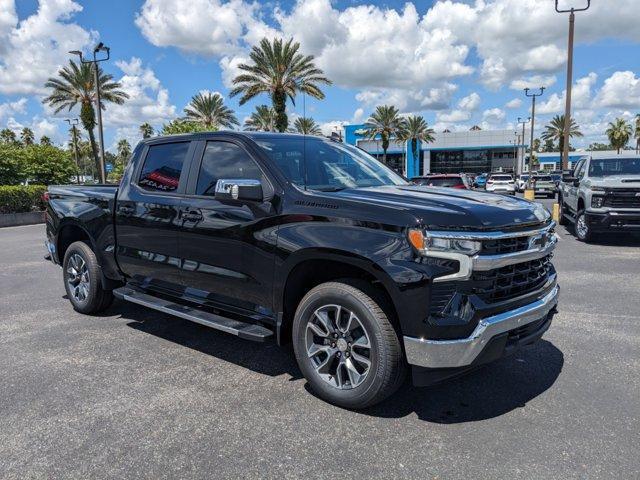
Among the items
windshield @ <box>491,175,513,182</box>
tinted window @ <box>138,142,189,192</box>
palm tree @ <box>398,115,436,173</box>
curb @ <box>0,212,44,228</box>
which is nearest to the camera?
tinted window @ <box>138,142,189,192</box>

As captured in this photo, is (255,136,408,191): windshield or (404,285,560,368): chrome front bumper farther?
(255,136,408,191): windshield

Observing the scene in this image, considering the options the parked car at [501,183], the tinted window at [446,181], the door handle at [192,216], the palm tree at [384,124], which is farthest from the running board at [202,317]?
the palm tree at [384,124]

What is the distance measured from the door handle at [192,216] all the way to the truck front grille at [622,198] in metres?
9.37

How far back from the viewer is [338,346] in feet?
11.8

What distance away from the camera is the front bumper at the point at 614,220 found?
34.3 feet

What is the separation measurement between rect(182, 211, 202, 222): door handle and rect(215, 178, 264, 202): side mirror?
1.60 feet

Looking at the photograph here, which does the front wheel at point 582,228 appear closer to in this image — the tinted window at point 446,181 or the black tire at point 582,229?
the black tire at point 582,229

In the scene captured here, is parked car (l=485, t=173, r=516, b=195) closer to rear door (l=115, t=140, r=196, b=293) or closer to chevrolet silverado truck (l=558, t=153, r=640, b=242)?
chevrolet silverado truck (l=558, t=153, r=640, b=242)

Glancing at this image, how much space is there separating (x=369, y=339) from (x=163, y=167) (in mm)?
2790

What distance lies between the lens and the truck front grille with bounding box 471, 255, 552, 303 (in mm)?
3191

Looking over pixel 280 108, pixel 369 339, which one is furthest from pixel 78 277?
pixel 280 108

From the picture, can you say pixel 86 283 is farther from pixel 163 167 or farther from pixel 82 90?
pixel 82 90

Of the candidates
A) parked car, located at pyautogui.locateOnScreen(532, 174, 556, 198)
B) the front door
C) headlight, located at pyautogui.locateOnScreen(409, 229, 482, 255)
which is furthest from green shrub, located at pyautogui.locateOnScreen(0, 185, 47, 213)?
parked car, located at pyautogui.locateOnScreen(532, 174, 556, 198)

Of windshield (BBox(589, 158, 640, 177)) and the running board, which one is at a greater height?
windshield (BBox(589, 158, 640, 177))
